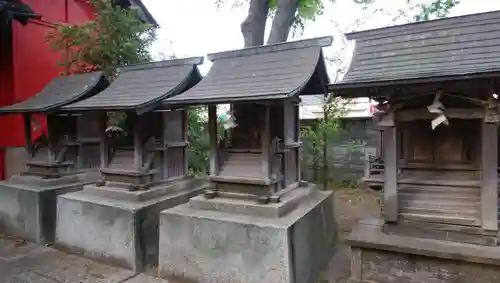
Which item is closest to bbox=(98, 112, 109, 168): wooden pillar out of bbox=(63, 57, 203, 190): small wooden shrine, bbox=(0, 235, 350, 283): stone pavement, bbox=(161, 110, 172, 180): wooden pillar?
bbox=(63, 57, 203, 190): small wooden shrine

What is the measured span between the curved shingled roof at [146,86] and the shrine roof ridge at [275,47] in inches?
23.8

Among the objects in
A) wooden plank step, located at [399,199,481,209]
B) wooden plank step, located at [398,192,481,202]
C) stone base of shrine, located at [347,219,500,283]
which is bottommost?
stone base of shrine, located at [347,219,500,283]

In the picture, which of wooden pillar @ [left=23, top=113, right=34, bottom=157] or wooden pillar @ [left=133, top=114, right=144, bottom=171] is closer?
wooden pillar @ [left=133, top=114, right=144, bottom=171]

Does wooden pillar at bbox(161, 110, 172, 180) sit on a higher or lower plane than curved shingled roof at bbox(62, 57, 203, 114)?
lower

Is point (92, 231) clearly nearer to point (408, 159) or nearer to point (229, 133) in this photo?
point (229, 133)

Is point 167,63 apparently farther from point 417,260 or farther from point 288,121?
point 417,260

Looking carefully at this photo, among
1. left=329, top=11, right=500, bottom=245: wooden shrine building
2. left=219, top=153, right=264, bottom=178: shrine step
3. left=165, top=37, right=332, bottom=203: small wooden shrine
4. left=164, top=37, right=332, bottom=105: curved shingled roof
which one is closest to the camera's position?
left=329, top=11, right=500, bottom=245: wooden shrine building

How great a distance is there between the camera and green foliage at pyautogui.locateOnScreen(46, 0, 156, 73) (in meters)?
8.81

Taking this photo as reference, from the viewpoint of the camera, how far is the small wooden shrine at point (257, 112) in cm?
495

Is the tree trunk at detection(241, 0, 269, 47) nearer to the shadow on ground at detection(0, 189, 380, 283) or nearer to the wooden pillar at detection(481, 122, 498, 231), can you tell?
the shadow on ground at detection(0, 189, 380, 283)

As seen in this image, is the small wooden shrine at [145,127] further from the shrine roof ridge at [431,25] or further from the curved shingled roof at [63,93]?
the shrine roof ridge at [431,25]

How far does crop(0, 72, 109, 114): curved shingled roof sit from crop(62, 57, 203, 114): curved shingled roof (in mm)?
526

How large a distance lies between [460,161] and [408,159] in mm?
612

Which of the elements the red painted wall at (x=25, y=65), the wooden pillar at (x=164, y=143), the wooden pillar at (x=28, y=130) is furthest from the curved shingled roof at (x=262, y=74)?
the red painted wall at (x=25, y=65)
